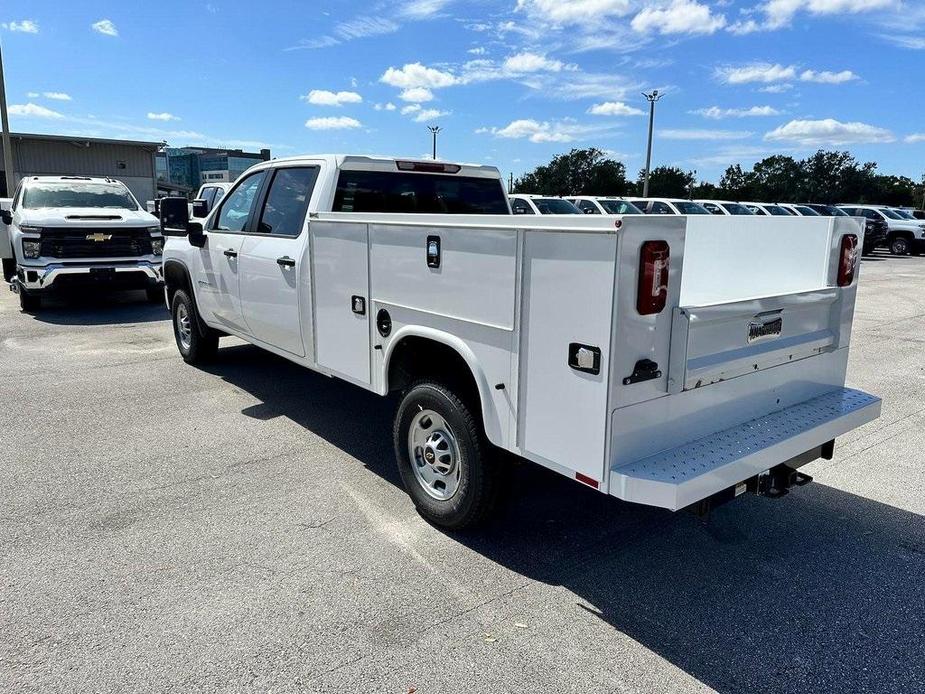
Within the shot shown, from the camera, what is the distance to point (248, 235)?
5.62 metres

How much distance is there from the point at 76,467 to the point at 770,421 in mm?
4390

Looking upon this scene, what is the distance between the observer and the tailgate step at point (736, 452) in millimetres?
2760

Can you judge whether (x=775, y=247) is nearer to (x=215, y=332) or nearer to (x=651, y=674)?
(x=651, y=674)

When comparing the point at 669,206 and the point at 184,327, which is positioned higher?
the point at 669,206

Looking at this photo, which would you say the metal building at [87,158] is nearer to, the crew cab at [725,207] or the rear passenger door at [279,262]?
the crew cab at [725,207]

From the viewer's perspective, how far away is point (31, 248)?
10.5m

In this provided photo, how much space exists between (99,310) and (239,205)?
677 cm

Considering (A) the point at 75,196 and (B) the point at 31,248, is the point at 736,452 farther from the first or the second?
(A) the point at 75,196

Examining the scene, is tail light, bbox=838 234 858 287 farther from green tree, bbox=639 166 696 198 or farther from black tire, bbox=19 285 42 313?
green tree, bbox=639 166 696 198

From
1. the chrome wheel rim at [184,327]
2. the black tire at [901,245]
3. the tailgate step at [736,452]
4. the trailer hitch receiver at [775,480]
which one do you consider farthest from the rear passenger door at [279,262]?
the black tire at [901,245]

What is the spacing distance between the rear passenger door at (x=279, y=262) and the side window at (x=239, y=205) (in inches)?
8.6

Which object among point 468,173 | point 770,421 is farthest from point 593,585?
point 468,173

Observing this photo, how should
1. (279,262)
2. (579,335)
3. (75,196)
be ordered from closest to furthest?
1. (579,335)
2. (279,262)
3. (75,196)

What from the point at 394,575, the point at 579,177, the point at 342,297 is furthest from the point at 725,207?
the point at 579,177
